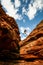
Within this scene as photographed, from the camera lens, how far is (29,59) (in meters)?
41.7

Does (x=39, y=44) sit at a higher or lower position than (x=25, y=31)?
lower

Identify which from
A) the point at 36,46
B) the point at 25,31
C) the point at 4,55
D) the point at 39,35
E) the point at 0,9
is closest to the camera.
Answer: the point at 4,55

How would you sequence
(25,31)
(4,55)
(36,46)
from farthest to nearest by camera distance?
(25,31)
(36,46)
(4,55)

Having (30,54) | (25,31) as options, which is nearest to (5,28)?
(30,54)

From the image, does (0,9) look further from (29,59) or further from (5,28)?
(29,59)

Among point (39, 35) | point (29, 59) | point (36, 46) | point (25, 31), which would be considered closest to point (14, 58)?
point (29, 59)

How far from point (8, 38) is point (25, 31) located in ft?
261

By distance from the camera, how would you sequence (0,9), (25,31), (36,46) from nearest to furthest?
1. (36,46)
2. (0,9)
3. (25,31)

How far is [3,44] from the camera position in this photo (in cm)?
4128

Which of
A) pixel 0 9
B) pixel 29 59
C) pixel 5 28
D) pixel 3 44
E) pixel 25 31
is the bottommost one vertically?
pixel 29 59

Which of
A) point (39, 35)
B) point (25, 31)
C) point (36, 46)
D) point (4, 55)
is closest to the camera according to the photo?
point (4, 55)

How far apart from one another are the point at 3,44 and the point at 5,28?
4474 mm

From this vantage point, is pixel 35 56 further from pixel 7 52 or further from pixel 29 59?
pixel 7 52

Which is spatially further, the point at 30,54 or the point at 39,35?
the point at 39,35
